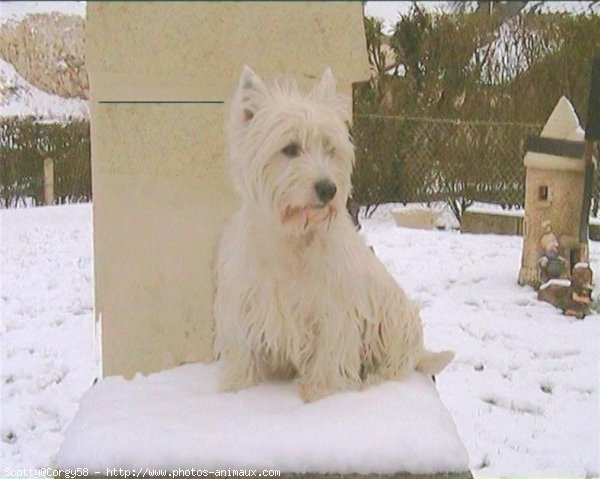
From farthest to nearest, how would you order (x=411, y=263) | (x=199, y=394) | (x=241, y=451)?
(x=411, y=263), (x=199, y=394), (x=241, y=451)

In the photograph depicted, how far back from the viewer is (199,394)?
4.52ft

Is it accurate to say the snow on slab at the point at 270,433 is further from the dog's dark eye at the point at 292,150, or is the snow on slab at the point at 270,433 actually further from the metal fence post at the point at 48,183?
the metal fence post at the point at 48,183

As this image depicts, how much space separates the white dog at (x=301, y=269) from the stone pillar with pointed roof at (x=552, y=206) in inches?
73.9

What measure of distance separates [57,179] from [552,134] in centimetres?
200

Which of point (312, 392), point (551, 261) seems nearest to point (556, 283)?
point (551, 261)

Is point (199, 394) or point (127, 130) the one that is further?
point (127, 130)

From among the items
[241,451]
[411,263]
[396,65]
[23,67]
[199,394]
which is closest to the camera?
[241,451]

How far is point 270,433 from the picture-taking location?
1200mm

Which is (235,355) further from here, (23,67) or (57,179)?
(57,179)

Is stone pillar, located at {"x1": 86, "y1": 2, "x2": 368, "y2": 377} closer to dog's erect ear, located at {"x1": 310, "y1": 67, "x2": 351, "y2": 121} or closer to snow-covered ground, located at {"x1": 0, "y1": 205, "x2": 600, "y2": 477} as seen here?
dog's erect ear, located at {"x1": 310, "y1": 67, "x2": 351, "y2": 121}

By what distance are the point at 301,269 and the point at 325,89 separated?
322 mm

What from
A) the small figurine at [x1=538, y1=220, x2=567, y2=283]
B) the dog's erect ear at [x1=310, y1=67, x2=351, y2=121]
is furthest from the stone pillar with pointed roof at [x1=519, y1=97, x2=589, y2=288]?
the dog's erect ear at [x1=310, y1=67, x2=351, y2=121]

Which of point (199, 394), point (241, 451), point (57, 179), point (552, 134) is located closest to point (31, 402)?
point (57, 179)

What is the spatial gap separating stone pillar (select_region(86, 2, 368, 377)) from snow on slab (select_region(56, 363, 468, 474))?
0.28 meters
